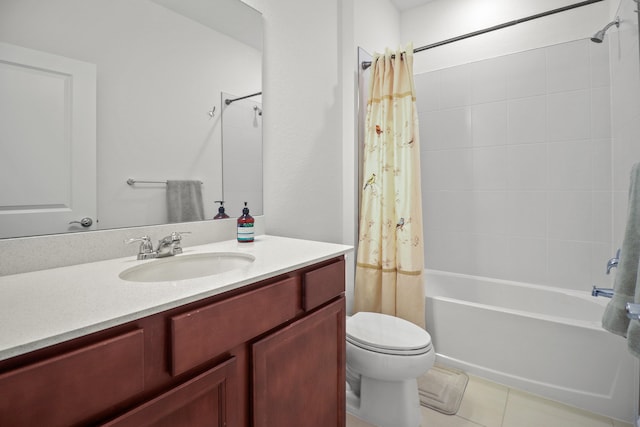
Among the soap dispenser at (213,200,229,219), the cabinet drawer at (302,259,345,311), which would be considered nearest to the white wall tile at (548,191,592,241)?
the cabinet drawer at (302,259,345,311)

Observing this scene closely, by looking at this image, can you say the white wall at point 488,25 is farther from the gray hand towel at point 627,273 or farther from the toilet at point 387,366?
the toilet at point 387,366

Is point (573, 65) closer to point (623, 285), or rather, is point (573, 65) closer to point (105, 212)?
point (623, 285)

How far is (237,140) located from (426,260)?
1912mm

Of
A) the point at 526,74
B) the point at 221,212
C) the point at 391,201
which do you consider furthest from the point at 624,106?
the point at 221,212

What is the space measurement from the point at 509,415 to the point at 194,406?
1588 mm

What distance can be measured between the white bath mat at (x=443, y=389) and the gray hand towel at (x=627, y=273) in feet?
2.91

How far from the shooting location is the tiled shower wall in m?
2.06

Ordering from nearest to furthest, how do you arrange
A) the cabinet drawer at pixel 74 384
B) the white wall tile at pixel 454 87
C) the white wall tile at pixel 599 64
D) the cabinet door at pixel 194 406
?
the cabinet drawer at pixel 74 384 < the cabinet door at pixel 194 406 < the white wall tile at pixel 599 64 < the white wall tile at pixel 454 87

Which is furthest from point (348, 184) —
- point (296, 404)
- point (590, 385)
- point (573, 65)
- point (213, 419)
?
point (573, 65)

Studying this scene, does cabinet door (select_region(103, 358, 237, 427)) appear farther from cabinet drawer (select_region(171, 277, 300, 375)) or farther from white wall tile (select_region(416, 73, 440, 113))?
white wall tile (select_region(416, 73, 440, 113))

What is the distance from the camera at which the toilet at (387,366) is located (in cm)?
137

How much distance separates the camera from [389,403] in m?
1.49

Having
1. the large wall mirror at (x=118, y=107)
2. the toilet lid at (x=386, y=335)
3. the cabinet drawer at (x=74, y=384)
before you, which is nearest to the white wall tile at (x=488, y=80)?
the large wall mirror at (x=118, y=107)

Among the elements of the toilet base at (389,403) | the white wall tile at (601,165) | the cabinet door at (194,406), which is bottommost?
the toilet base at (389,403)
